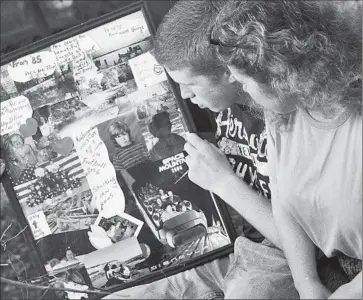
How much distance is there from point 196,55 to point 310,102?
289mm

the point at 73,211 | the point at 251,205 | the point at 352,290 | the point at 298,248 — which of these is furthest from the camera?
the point at 73,211

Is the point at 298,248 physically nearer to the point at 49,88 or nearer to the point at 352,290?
the point at 352,290

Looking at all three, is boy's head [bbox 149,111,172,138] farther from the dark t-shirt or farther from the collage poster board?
the dark t-shirt

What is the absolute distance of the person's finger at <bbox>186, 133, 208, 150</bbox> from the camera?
166 cm

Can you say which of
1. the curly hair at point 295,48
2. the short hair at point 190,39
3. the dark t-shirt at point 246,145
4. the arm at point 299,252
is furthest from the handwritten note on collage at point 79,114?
the curly hair at point 295,48

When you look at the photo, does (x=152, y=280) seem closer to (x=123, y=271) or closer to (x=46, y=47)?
(x=123, y=271)

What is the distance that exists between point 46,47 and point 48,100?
0.16 m

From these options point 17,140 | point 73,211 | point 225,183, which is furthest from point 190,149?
point 17,140

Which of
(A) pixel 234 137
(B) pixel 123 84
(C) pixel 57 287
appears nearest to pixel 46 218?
(C) pixel 57 287

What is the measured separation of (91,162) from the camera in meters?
1.68

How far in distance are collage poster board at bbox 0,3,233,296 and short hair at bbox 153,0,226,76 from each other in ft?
0.98

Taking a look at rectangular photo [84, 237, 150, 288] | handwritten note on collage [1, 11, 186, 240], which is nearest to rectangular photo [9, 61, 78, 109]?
handwritten note on collage [1, 11, 186, 240]

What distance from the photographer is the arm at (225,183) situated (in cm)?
158

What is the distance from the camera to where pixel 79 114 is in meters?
1.67
